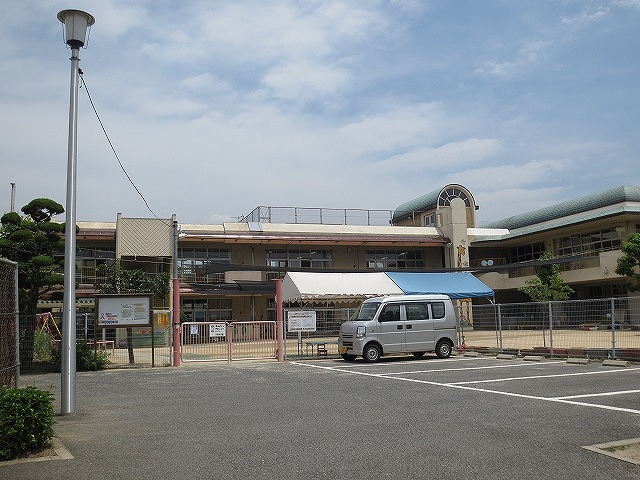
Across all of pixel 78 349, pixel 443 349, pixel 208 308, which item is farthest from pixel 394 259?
pixel 78 349

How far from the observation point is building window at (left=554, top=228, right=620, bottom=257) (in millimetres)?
36000

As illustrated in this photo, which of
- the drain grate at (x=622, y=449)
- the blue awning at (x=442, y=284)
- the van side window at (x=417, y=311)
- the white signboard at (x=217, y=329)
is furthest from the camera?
the blue awning at (x=442, y=284)

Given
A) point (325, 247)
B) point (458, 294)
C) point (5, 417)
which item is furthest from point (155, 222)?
point (5, 417)

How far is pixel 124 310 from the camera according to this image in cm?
1906

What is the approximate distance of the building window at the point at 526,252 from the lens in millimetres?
42438

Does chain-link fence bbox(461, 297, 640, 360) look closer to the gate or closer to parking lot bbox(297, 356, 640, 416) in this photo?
parking lot bbox(297, 356, 640, 416)

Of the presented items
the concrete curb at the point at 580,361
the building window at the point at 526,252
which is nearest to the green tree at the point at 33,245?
the concrete curb at the point at 580,361

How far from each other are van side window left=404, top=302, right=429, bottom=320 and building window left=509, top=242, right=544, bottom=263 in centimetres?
2415

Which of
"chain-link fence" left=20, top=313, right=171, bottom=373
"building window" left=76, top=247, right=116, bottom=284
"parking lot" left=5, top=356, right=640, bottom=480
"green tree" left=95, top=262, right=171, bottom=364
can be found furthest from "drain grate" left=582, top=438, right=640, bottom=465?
"building window" left=76, top=247, right=116, bottom=284

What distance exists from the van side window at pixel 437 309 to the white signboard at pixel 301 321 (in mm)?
4537

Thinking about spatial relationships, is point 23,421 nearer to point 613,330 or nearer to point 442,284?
point 613,330

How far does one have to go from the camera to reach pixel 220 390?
13000mm

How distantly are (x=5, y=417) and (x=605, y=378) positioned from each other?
1177 cm

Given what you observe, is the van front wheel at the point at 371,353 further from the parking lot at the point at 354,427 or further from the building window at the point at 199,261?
the building window at the point at 199,261
